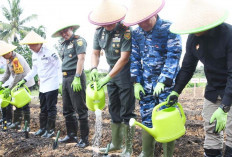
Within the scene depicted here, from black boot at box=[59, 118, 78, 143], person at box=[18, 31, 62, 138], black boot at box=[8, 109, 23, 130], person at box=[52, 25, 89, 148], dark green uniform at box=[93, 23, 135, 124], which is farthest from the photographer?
black boot at box=[8, 109, 23, 130]

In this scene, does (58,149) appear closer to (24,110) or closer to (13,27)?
(24,110)

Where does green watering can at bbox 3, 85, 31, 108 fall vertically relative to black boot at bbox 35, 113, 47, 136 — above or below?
above

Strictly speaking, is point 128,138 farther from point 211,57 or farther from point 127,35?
point 211,57

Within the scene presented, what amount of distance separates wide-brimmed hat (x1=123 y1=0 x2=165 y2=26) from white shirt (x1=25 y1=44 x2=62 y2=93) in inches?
75.9

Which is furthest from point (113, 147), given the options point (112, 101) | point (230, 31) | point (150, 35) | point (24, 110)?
point (24, 110)

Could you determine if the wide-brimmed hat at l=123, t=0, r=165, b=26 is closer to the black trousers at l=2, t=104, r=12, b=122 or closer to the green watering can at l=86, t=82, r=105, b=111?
the green watering can at l=86, t=82, r=105, b=111

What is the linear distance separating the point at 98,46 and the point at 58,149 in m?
1.34

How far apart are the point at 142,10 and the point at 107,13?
1.75 feet

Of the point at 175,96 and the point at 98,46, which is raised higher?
the point at 98,46

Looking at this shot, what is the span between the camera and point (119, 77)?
108 inches

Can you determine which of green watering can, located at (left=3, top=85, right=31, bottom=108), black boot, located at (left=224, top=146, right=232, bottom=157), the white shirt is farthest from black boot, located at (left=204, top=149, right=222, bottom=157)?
green watering can, located at (left=3, top=85, right=31, bottom=108)

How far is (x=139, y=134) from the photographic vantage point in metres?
3.70

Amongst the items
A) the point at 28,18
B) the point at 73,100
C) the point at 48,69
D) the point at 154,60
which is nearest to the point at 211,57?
the point at 154,60

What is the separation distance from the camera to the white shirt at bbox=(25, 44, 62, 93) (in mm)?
3803
